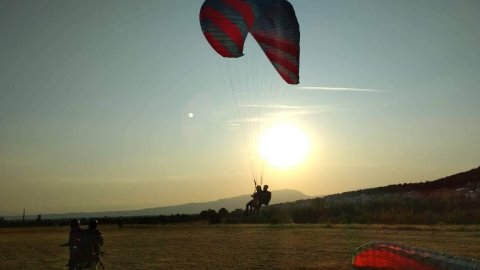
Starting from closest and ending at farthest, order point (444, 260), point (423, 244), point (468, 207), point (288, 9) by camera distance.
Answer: point (444, 260) → point (288, 9) → point (423, 244) → point (468, 207)

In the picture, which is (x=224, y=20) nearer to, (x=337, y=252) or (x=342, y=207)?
(x=337, y=252)

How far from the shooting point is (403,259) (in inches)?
513

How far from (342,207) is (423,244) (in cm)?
3459

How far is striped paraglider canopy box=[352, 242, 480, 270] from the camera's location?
10922 mm

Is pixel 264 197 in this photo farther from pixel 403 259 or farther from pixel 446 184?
pixel 446 184

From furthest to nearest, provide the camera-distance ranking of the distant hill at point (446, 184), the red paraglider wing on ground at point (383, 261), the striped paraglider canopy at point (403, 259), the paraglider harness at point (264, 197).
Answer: the distant hill at point (446, 184) < the paraglider harness at point (264, 197) < the red paraglider wing on ground at point (383, 261) < the striped paraglider canopy at point (403, 259)

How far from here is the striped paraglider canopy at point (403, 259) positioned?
10.9m

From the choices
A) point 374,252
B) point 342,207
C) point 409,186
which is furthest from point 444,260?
point 409,186

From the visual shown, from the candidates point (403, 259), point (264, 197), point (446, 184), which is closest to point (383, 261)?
point (403, 259)

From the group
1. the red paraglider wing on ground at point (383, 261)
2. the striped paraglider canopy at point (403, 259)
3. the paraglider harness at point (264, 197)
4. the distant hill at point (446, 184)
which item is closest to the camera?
the striped paraglider canopy at point (403, 259)

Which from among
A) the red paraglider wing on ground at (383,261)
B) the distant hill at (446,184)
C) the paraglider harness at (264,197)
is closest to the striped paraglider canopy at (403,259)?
the red paraglider wing on ground at (383,261)

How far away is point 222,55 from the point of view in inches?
783

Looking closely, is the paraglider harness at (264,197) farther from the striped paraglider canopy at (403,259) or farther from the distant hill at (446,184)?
the distant hill at (446,184)

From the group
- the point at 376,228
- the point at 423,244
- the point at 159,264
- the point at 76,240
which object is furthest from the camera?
the point at 376,228
